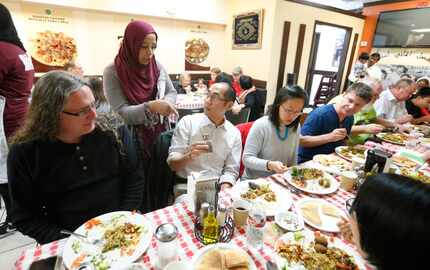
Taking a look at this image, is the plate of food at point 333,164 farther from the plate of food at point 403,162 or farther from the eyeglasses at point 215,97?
the eyeglasses at point 215,97

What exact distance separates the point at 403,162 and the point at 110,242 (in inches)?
83.3

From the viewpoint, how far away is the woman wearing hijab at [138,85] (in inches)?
61.9

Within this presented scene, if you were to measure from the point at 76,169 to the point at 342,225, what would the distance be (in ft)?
4.02

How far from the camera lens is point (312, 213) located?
1062 mm

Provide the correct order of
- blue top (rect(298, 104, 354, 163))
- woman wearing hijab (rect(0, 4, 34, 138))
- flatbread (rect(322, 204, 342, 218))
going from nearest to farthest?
flatbread (rect(322, 204, 342, 218)) → woman wearing hijab (rect(0, 4, 34, 138)) → blue top (rect(298, 104, 354, 163))

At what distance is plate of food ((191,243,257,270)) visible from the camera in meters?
0.76

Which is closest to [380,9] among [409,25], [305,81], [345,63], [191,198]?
[409,25]

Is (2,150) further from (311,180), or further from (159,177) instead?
(311,180)

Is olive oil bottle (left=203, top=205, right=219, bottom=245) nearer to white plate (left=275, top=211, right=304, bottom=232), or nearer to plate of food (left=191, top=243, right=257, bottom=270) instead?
plate of food (left=191, top=243, right=257, bottom=270)

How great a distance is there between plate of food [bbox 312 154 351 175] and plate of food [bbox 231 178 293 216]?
0.49m

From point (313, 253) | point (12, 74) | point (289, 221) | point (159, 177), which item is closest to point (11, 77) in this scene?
point (12, 74)

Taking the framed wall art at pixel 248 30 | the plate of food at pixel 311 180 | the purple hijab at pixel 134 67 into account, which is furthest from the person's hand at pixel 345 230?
the framed wall art at pixel 248 30

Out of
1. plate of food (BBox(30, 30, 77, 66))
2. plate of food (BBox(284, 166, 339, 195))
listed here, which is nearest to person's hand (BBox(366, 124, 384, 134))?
plate of food (BBox(284, 166, 339, 195))

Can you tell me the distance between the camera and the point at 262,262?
81 centimetres
